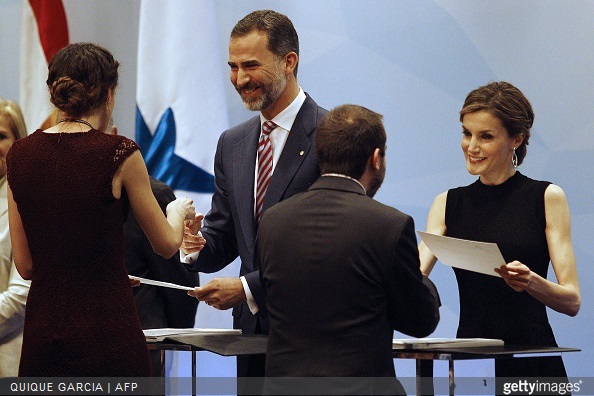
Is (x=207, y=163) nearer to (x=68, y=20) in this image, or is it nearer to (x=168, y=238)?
(x=68, y=20)

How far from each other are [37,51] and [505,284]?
3.05 meters

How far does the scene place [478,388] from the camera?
2.71m

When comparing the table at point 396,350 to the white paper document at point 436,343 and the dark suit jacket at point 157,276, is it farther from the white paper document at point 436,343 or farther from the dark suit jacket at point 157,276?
the dark suit jacket at point 157,276

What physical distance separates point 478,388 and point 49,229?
134 cm

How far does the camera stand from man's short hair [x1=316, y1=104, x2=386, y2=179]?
91.5 inches

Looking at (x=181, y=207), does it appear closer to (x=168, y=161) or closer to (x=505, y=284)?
(x=505, y=284)

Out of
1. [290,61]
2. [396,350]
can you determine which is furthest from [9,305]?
[396,350]

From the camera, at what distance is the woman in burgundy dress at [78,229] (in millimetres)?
2412

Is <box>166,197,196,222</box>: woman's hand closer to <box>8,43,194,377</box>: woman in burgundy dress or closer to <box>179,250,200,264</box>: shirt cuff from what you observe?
<box>8,43,194,377</box>: woman in burgundy dress

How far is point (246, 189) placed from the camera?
3.21 metres

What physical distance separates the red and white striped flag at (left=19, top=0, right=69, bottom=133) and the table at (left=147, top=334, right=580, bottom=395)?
7.86 ft

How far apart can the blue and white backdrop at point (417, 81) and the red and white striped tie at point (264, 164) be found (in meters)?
1.44

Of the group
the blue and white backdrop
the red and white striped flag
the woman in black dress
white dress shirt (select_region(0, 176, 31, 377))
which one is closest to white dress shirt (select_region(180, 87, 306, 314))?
the woman in black dress

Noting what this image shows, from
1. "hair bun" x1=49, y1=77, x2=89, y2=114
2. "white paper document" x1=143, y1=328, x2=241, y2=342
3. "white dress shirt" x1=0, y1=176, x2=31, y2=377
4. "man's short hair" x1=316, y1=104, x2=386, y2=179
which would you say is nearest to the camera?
"man's short hair" x1=316, y1=104, x2=386, y2=179
